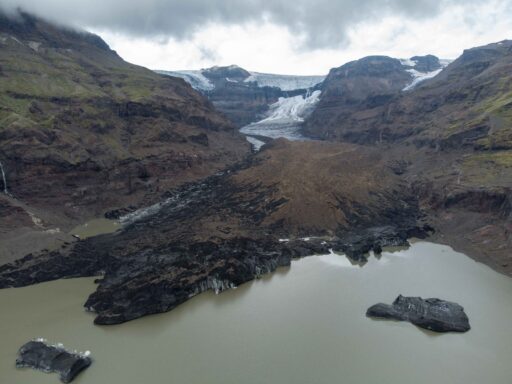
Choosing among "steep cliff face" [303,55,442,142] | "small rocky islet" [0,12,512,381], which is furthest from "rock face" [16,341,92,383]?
"steep cliff face" [303,55,442,142]

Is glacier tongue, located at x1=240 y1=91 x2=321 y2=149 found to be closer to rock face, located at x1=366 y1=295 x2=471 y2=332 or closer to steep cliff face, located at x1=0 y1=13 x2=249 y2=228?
steep cliff face, located at x1=0 y1=13 x2=249 y2=228

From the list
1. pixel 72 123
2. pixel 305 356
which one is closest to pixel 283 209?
pixel 305 356

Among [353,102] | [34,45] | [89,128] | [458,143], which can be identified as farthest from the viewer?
[353,102]

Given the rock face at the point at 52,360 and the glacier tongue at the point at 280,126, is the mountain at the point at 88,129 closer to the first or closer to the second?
the rock face at the point at 52,360

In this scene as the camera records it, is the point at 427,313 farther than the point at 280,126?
No

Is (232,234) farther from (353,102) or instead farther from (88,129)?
(353,102)

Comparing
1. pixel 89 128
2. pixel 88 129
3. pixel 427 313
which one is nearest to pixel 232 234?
pixel 427 313

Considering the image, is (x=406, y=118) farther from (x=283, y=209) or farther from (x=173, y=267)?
(x=173, y=267)
